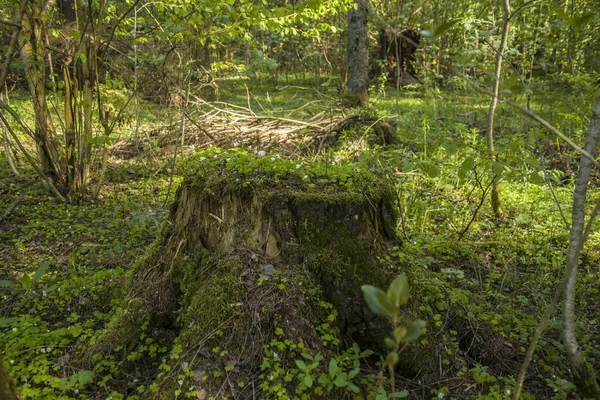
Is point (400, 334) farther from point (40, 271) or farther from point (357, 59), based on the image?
point (357, 59)

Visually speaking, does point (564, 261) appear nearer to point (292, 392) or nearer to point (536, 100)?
point (292, 392)

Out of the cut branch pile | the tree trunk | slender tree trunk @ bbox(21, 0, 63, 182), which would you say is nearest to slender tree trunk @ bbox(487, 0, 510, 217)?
the cut branch pile

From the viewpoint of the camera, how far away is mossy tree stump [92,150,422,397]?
2234 millimetres

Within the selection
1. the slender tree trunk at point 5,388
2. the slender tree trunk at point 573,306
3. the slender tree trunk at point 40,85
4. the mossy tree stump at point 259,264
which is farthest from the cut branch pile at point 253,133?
the slender tree trunk at point 5,388

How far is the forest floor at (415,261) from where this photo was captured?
2.25 m

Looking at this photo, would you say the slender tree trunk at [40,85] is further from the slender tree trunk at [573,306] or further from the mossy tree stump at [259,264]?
the slender tree trunk at [573,306]

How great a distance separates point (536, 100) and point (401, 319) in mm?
9907

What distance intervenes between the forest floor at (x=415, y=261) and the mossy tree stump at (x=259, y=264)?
0.69 ft

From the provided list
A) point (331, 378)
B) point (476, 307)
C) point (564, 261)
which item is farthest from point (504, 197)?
point (331, 378)

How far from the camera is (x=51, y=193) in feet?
16.7

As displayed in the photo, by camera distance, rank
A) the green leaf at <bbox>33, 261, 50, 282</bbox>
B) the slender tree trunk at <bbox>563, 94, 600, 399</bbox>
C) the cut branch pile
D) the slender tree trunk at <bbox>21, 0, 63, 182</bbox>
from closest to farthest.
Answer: the green leaf at <bbox>33, 261, 50, 282</bbox> < the slender tree trunk at <bbox>563, 94, 600, 399</bbox> < the slender tree trunk at <bbox>21, 0, 63, 182</bbox> < the cut branch pile

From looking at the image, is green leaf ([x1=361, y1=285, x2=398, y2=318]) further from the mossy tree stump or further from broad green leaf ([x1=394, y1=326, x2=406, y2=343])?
the mossy tree stump

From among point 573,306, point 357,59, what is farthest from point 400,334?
point 357,59

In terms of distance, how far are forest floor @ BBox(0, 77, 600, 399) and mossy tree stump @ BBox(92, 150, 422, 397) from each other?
8.3 inches
